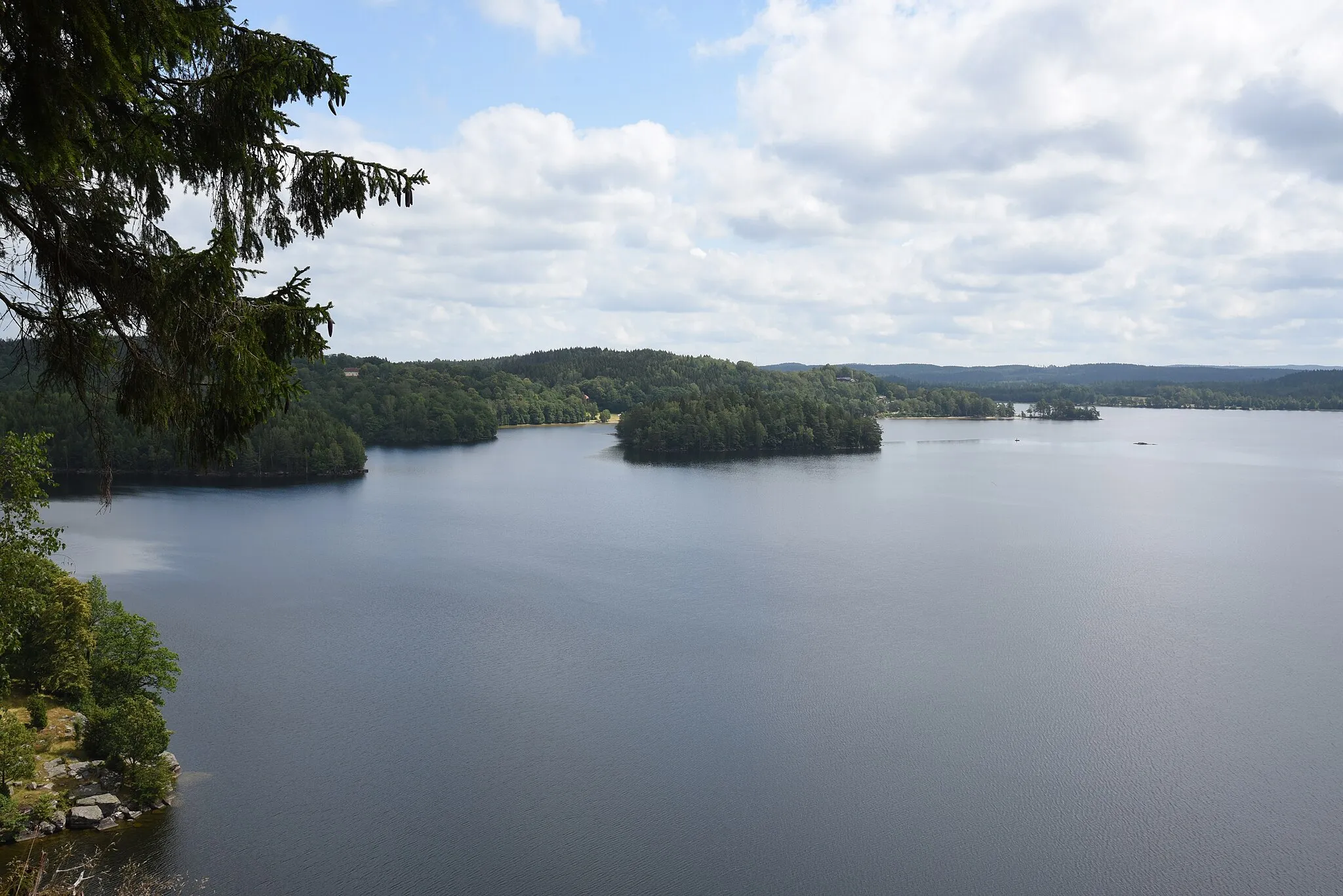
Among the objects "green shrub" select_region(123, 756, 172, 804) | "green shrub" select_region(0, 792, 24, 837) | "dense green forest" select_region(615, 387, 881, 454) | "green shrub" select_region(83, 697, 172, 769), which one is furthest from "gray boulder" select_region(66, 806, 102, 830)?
"dense green forest" select_region(615, 387, 881, 454)

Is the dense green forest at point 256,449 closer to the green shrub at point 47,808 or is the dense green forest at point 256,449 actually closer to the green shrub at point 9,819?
the green shrub at point 47,808

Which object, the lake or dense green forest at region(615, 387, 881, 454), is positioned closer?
the lake

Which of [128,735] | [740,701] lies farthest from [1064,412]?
[128,735]

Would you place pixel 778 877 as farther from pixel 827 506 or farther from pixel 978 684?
pixel 827 506

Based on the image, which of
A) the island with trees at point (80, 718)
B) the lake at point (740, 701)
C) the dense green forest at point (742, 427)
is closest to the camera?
the island with trees at point (80, 718)

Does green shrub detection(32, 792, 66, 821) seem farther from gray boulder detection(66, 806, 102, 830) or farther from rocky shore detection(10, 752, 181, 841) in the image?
gray boulder detection(66, 806, 102, 830)

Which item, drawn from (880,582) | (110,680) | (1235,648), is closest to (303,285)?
(110,680)

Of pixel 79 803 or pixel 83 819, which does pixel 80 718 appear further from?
pixel 83 819

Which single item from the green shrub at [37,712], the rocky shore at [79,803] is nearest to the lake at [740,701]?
the rocky shore at [79,803]
